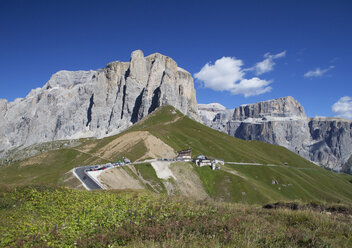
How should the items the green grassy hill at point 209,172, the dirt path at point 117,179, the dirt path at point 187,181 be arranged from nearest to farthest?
the dirt path at point 117,179 < the dirt path at point 187,181 < the green grassy hill at point 209,172

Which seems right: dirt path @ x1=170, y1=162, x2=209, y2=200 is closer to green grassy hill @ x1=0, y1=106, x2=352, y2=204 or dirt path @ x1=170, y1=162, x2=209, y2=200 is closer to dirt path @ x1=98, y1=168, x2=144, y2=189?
green grassy hill @ x1=0, y1=106, x2=352, y2=204

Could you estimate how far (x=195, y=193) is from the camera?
257ft

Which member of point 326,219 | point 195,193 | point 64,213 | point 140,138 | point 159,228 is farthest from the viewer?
point 140,138

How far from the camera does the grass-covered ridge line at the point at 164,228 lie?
8531mm

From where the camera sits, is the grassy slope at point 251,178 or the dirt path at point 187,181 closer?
the dirt path at point 187,181

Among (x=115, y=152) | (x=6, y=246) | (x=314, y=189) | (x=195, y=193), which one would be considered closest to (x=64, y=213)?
(x=6, y=246)

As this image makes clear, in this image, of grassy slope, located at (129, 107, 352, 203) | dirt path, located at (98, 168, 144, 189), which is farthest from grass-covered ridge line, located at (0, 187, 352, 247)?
dirt path, located at (98, 168, 144, 189)

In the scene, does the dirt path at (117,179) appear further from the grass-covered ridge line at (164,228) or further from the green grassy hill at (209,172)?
the grass-covered ridge line at (164,228)

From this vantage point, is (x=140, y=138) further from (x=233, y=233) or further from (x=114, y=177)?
(x=233, y=233)

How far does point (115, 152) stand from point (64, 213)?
99025mm

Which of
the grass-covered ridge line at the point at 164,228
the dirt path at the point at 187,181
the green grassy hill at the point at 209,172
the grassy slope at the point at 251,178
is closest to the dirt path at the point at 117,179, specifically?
the green grassy hill at the point at 209,172

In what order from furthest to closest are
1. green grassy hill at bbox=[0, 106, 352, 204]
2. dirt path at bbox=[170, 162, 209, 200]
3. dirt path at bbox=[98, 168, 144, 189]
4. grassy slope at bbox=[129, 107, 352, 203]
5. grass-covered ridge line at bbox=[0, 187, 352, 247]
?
1. grassy slope at bbox=[129, 107, 352, 203]
2. green grassy hill at bbox=[0, 106, 352, 204]
3. dirt path at bbox=[170, 162, 209, 200]
4. dirt path at bbox=[98, 168, 144, 189]
5. grass-covered ridge line at bbox=[0, 187, 352, 247]

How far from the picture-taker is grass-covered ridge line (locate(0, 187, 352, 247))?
8.53m

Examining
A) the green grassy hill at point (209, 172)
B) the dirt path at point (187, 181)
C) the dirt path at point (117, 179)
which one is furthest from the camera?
the green grassy hill at point (209, 172)
